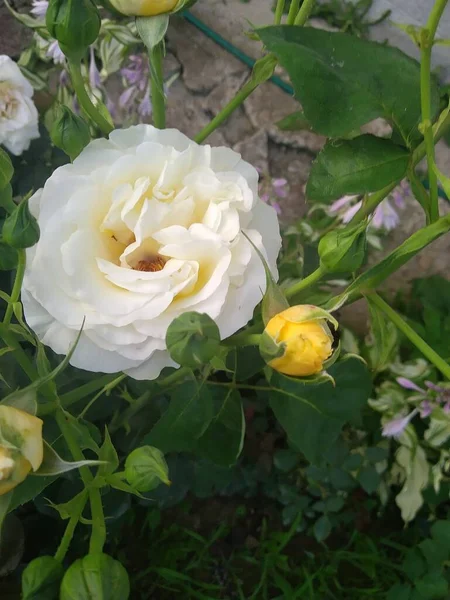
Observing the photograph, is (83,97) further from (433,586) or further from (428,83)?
(433,586)

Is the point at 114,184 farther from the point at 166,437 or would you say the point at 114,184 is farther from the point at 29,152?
the point at 29,152

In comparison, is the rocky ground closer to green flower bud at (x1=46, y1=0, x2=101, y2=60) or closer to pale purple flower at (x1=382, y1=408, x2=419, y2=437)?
pale purple flower at (x1=382, y1=408, x2=419, y2=437)

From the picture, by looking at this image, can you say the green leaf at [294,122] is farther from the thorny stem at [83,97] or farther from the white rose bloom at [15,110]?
the white rose bloom at [15,110]

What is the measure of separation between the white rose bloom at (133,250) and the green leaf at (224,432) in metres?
0.13

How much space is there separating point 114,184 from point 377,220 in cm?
59

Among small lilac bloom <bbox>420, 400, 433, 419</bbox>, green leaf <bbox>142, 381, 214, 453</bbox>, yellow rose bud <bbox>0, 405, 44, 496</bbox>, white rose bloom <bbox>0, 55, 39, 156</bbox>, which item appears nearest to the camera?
yellow rose bud <bbox>0, 405, 44, 496</bbox>

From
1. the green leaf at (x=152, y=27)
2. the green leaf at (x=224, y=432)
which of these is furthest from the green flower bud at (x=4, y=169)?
the green leaf at (x=224, y=432)

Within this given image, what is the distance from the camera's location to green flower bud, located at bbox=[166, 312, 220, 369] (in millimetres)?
331

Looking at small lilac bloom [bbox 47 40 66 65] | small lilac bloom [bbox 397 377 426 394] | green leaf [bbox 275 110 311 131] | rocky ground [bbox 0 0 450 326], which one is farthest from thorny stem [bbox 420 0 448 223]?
rocky ground [bbox 0 0 450 326]

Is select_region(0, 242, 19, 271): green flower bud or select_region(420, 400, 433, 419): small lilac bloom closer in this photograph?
select_region(0, 242, 19, 271): green flower bud

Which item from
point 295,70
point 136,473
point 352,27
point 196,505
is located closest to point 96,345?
point 136,473

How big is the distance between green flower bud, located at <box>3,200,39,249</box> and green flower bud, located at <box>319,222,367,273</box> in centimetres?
18

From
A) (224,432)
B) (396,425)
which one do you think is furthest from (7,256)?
(396,425)

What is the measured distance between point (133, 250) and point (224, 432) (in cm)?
20
